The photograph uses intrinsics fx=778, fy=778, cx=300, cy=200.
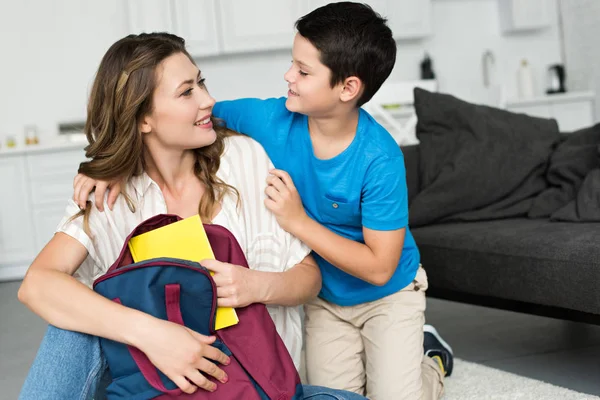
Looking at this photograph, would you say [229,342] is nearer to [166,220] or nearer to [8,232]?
[166,220]

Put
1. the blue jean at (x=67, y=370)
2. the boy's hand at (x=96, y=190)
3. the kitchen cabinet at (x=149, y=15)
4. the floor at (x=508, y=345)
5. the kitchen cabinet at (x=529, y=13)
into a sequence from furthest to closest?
the kitchen cabinet at (x=529, y=13) < the kitchen cabinet at (x=149, y=15) < the floor at (x=508, y=345) < the boy's hand at (x=96, y=190) < the blue jean at (x=67, y=370)

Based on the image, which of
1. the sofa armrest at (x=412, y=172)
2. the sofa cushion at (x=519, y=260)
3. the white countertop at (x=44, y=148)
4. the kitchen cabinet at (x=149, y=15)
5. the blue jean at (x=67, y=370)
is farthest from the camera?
the kitchen cabinet at (x=149, y=15)

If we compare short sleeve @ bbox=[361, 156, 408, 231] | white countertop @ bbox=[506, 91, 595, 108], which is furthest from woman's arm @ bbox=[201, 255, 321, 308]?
white countertop @ bbox=[506, 91, 595, 108]

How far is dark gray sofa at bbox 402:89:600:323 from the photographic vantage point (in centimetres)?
222

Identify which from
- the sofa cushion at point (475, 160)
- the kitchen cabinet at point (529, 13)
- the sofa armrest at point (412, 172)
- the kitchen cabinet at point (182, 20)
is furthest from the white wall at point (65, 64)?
the sofa armrest at point (412, 172)

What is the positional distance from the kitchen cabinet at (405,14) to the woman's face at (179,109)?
4.17m

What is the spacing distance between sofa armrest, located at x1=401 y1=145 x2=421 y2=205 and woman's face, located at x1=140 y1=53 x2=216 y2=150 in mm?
1318

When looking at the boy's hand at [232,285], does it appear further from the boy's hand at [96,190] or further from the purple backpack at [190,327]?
the boy's hand at [96,190]

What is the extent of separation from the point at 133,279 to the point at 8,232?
422 cm

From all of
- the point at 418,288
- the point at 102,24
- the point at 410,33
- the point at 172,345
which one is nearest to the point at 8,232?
the point at 102,24

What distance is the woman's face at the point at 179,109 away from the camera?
1.72 meters

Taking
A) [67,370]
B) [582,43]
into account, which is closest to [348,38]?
[67,370]

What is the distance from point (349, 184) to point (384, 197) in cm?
9

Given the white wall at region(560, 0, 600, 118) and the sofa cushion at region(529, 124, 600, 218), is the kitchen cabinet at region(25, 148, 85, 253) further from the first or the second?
the white wall at region(560, 0, 600, 118)
